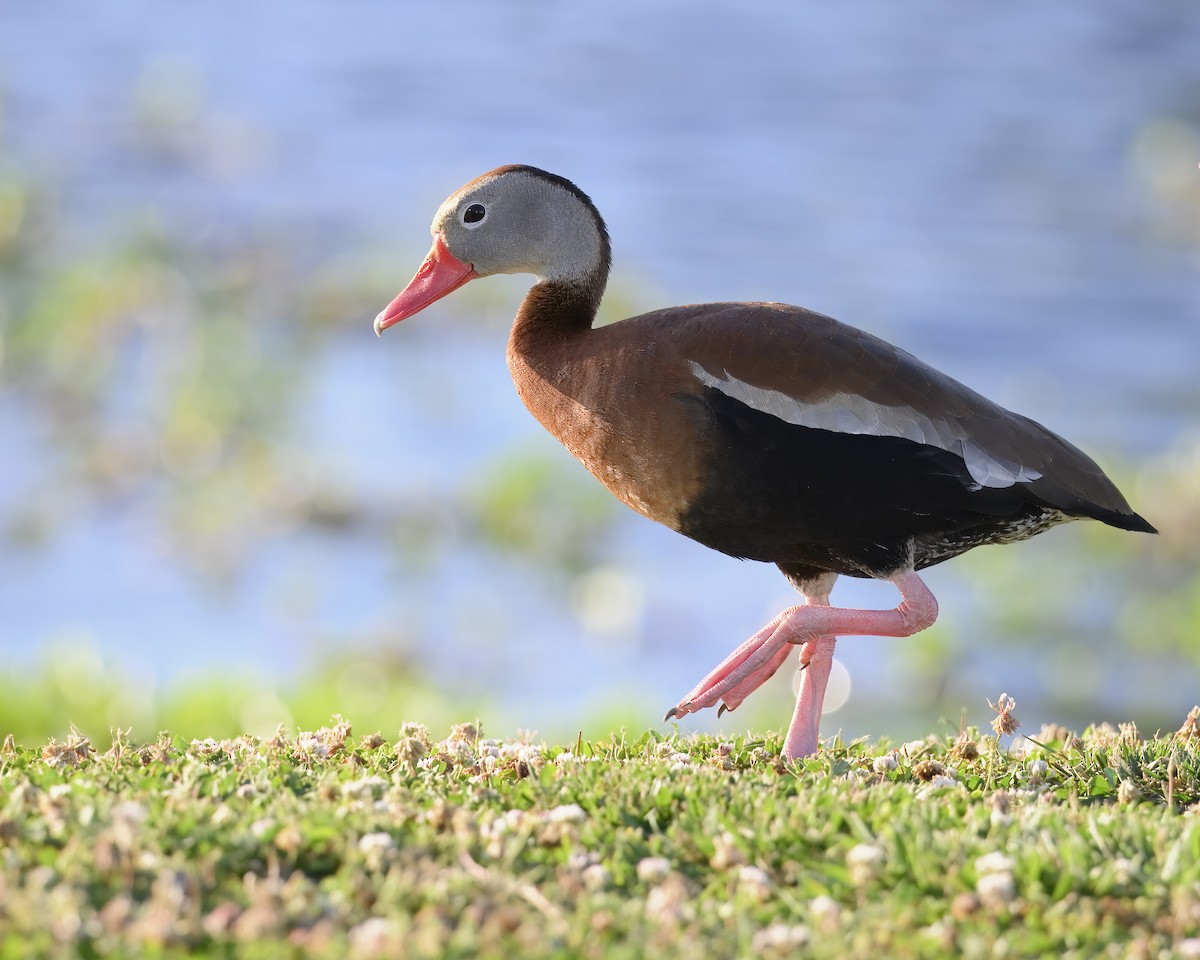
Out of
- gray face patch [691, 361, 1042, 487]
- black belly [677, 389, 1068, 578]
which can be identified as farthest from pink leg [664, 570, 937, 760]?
gray face patch [691, 361, 1042, 487]

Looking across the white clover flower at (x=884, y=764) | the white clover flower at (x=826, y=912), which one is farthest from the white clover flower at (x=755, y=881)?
the white clover flower at (x=884, y=764)

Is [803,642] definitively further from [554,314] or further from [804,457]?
[554,314]

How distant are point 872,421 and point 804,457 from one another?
8.5 inches

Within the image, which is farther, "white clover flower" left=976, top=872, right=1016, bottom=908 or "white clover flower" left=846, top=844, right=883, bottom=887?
"white clover flower" left=846, top=844, right=883, bottom=887

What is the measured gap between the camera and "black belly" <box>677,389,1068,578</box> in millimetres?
4574

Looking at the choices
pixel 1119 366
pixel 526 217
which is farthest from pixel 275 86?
pixel 526 217

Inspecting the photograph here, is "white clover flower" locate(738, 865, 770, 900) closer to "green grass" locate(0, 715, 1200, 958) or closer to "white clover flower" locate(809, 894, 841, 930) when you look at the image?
"green grass" locate(0, 715, 1200, 958)

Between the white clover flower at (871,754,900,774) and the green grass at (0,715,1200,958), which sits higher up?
the white clover flower at (871,754,900,774)

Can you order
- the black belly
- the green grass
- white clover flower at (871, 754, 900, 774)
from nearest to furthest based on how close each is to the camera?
the green grass, white clover flower at (871, 754, 900, 774), the black belly

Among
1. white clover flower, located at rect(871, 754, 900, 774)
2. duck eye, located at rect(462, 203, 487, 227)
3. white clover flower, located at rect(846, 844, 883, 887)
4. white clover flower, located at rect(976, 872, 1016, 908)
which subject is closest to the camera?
white clover flower, located at rect(976, 872, 1016, 908)

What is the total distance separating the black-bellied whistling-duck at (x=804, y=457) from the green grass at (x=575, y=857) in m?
0.69

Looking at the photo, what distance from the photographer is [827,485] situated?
4.57 metres

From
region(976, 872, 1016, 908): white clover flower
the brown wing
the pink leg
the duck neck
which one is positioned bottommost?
region(976, 872, 1016, 908): white clover flower

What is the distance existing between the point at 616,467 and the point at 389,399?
7106 mm
